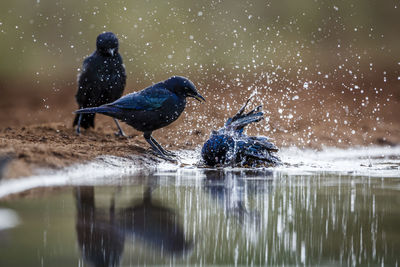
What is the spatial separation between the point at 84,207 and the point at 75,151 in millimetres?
2534

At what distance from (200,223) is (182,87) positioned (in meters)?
3.66

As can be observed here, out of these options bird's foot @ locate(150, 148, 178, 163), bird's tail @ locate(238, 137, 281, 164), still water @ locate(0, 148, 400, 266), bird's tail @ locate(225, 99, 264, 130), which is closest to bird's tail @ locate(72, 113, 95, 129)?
bird's foot @ locate(150, 148, 178, 163)

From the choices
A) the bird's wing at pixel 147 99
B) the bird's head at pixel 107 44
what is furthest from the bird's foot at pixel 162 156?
the bird's head at pixel 107 44

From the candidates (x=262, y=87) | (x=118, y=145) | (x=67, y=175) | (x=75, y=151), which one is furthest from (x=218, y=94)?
(x=67, y=175)

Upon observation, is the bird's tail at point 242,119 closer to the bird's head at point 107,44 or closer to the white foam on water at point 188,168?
the white foam on water at point 188,168

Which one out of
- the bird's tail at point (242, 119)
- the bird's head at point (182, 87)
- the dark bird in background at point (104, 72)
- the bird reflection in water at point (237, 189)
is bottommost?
the bird reflection in water at point (237, 189)

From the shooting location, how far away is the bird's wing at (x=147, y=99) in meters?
7.36

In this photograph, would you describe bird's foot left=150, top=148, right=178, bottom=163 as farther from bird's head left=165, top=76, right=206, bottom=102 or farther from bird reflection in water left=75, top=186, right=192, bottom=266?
bird reflection in water left=75, top=186, right=192, bottom=266

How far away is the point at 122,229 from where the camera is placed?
3686 millimetres

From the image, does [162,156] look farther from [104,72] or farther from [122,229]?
[122,229]

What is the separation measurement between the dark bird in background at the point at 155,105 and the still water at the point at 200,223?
1.65 m

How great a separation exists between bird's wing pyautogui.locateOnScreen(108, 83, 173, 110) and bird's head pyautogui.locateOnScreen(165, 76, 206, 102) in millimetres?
78

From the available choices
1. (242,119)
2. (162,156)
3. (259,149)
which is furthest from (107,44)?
(259,149)

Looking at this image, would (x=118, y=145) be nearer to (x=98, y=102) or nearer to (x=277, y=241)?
(x=98, y=102)
